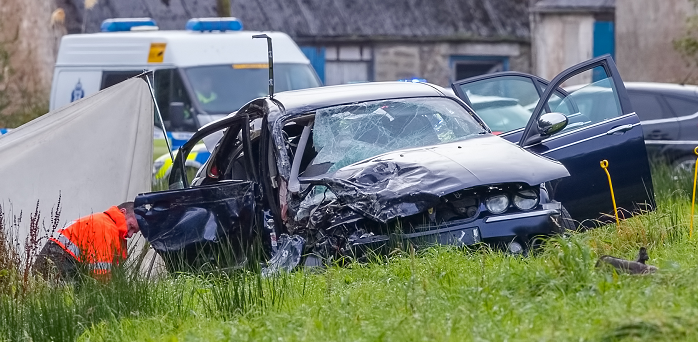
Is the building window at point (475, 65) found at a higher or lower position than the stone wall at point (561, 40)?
lower

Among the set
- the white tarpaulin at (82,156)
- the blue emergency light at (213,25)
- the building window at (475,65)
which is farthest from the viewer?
the building window at (475,65)

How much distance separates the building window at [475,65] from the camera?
26500 millimetres

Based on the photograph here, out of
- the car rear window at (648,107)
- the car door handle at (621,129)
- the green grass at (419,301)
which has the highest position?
the car door handle at (621,129)

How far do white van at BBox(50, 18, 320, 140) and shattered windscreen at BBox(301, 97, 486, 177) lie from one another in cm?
567

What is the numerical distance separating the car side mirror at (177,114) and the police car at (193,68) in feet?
0.04

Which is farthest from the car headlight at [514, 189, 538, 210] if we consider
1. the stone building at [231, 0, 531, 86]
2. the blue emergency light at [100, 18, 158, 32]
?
the stone building at [231, 0, 531, 86]

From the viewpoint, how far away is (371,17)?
26.4 metres

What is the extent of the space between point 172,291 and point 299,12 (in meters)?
20.3

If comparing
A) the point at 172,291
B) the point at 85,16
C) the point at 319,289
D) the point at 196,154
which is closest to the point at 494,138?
the point at 319,289

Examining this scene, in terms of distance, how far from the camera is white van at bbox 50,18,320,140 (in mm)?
13672

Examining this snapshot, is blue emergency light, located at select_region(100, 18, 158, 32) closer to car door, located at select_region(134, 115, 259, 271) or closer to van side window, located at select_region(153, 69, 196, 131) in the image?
van side window, located at select_region(153, 69, 196, 131)

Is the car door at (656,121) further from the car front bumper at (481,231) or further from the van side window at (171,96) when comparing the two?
the car front bumper at (481,231)

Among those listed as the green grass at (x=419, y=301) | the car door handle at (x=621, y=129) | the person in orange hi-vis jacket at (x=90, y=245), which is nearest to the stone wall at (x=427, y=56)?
the car door handle at (x=621, y=129)

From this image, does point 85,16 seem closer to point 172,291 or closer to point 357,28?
point 357,28
